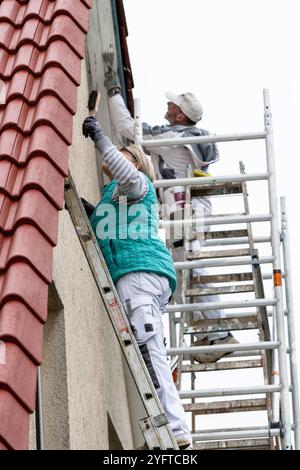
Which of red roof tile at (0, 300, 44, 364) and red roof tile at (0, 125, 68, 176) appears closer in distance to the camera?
red roof tile at (0, 300, 44, 364)

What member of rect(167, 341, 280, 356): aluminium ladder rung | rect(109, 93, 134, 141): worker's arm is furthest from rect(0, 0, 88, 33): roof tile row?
rect(109, 93, 134, 141): worker's arm

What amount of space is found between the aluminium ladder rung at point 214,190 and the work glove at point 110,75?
95cm

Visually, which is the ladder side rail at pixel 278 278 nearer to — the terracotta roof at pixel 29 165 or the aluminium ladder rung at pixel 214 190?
the aluminium ladder rung at pixel 214 190

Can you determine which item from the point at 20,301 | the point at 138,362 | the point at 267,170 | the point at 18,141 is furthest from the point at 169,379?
the point at 267,170

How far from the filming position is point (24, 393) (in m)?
5.42

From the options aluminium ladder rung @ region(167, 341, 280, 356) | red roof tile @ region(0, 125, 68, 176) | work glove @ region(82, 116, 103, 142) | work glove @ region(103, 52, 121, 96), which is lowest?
red roof tile @ region(0, 125, 68, 176)

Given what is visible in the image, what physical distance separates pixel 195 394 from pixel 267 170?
1.97 metres

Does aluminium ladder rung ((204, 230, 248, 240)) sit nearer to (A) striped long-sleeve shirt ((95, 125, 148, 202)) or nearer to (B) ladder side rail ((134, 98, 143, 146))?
(B) ladder side rail ((134, 98, 143, 146))

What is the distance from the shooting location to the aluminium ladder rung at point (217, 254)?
11.1 meters

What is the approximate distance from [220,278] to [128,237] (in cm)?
352

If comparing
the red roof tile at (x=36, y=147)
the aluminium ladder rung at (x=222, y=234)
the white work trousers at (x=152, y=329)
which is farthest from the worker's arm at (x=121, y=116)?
the red roof tile at (x=36, y=147)

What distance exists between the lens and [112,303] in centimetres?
764

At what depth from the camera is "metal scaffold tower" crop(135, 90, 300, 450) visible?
1024 cm

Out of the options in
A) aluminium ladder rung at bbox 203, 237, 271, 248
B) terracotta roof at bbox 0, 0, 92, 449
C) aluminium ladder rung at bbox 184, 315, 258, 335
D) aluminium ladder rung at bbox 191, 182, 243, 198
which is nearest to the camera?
terracotta roof at bbox 0, 0, 92, 449
